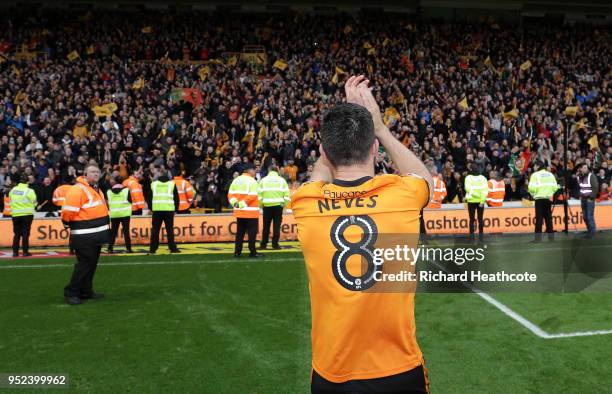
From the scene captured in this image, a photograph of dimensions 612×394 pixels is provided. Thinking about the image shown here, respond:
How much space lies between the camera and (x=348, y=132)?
2.21 metres

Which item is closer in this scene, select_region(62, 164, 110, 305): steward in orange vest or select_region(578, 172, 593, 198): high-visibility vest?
select_region(62, 164, 110, 305): steward in orange vest

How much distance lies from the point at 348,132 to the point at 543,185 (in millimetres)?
14820

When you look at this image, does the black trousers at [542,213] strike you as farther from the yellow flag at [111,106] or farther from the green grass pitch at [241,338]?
the yellow flag at [111,106]

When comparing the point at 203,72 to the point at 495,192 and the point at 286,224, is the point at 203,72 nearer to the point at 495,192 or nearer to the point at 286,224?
the point at 286,224

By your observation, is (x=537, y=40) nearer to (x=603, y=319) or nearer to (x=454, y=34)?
(x=454, y=34)

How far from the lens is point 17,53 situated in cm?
2831

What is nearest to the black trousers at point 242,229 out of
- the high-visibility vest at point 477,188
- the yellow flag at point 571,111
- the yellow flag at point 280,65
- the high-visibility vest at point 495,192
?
the high-visibility vest at point 477,188

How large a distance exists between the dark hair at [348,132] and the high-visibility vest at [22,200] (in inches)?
546

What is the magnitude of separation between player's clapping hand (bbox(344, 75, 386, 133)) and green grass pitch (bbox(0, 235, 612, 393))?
3551mm

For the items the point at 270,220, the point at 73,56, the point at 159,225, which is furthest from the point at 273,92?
the point at 159,225

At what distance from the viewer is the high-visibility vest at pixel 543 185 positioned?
50.9 feet

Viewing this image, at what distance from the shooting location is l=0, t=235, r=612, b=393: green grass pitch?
556cm

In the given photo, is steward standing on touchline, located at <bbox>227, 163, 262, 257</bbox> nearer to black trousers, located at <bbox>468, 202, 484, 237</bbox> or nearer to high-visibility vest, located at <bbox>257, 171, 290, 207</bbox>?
high-visibility vest, located at <bbox>257, 171, 290, 207</bbox>

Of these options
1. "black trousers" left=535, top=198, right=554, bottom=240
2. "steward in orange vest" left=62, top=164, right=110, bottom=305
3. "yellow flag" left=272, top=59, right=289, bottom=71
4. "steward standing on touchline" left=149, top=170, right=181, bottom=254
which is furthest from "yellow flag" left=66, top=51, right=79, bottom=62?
"black trousers" left=535, top=198, right=554, bottom=240
